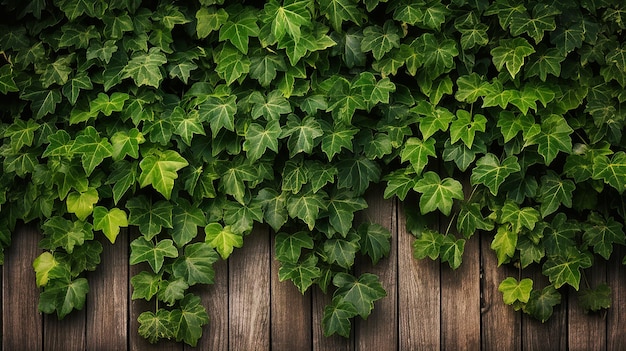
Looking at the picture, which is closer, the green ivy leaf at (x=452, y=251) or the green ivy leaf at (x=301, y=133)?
the green ivy leaf at (x=301, y=133)

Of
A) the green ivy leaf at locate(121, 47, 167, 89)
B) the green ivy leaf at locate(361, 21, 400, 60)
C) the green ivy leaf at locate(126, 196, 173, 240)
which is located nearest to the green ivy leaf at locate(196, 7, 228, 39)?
the green ivy leaf at locate(121, 47, 167, 89)

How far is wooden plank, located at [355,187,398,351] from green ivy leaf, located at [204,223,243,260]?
45 cm

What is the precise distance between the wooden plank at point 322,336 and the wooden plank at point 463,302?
35 cm

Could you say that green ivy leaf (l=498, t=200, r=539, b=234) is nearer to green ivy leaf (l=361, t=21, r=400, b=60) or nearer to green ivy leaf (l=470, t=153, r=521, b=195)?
green ivy leaf (l=470, t=153, r=521, b=195)

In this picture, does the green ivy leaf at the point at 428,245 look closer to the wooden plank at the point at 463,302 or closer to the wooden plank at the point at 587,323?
the wooden plank at the point at 463,302

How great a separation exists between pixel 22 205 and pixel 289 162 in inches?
37.2

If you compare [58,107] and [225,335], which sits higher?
[58,107]

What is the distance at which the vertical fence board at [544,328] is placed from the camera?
285cm

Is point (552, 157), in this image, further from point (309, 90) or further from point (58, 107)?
point (58, 107)

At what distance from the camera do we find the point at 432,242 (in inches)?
109

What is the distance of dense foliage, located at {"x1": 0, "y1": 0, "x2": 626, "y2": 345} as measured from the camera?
2.67m

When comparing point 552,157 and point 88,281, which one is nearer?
point 552,157

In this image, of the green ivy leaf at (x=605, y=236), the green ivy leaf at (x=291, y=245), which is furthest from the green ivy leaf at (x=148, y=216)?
the green ivy leaf at (x=605, y=236)

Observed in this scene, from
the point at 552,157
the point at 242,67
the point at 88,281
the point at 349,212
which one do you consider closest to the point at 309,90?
the point at 242,67
